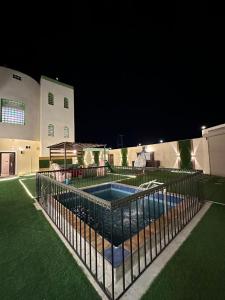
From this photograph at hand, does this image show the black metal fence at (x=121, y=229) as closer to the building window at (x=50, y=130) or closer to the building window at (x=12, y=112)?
the building window at (x=12, y=112)

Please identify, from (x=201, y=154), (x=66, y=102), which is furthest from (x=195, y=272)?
(x=66, y=102)

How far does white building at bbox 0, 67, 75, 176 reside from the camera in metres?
13.3

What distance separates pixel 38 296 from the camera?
1745 mm

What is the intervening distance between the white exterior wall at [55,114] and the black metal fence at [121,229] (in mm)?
11046

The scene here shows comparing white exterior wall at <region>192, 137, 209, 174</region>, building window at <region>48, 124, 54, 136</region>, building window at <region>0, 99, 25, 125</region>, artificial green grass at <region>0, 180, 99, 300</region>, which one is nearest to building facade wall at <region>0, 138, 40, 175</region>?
building window at <region>48, 124, 54, 136</region>

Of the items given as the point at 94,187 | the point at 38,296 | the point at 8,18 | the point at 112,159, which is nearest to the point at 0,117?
the point at 8,18

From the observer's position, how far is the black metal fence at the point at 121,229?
6.24 ft

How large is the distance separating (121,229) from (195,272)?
1374mm

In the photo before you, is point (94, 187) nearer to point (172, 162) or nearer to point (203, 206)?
point (203, 206)

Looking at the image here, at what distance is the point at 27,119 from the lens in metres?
14.4

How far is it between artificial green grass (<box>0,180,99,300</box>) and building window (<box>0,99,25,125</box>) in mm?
12410

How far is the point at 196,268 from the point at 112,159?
19.0m

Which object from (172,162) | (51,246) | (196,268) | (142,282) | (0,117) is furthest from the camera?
(172,162)

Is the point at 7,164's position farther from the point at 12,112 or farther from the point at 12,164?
the point at 12,112
